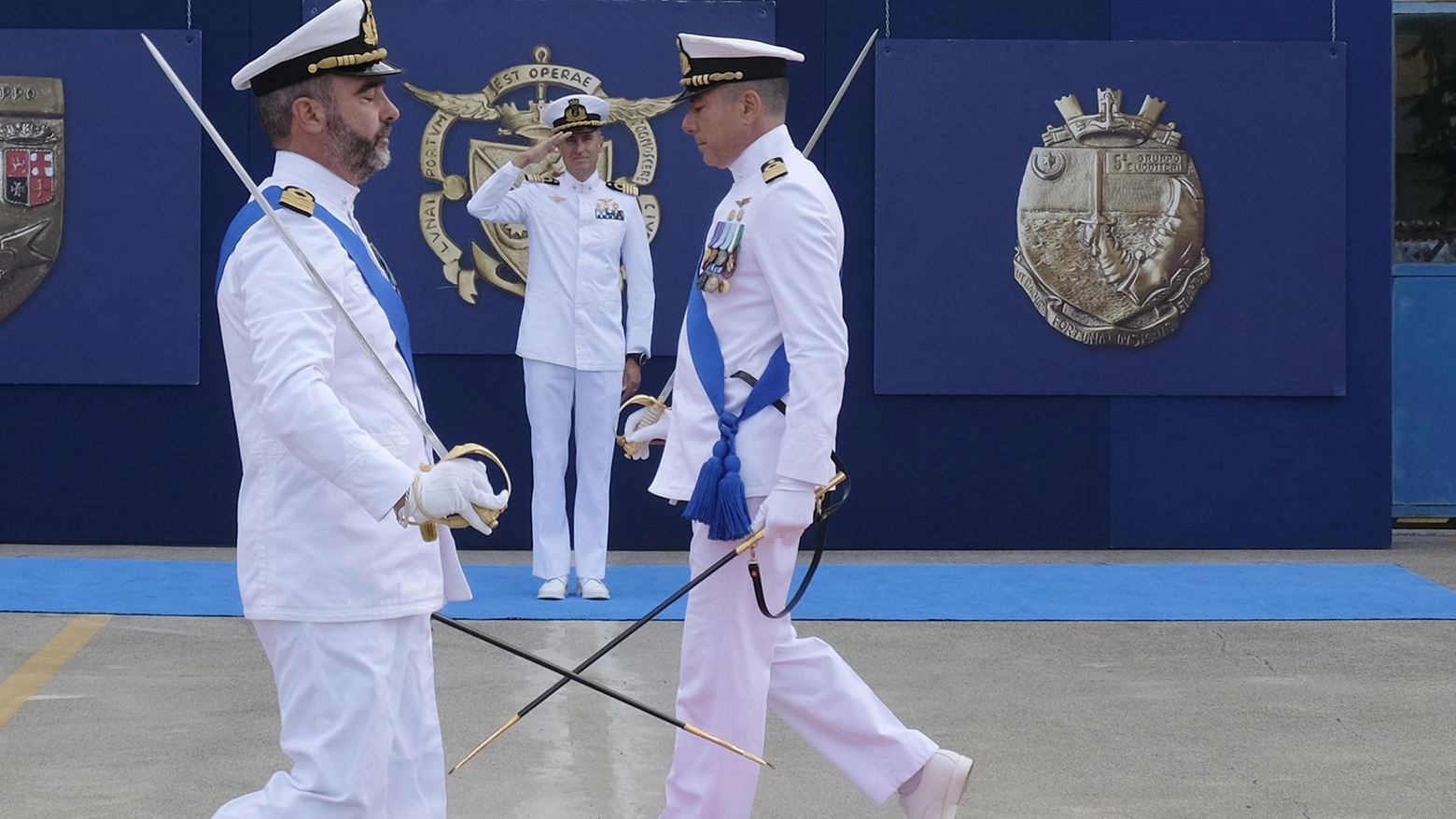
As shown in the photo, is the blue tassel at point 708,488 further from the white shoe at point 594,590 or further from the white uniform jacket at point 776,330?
the white shoe at point 594,590

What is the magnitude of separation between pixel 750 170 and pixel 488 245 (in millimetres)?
4822

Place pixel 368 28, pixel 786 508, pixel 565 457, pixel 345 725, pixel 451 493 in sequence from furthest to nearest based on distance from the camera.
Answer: pixel 565 457
pixel 786 508
pixel 368 28
pixel 345 725
pixel 451 493

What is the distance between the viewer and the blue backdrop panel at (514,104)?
8.65m

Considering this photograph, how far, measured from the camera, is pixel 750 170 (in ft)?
13.1

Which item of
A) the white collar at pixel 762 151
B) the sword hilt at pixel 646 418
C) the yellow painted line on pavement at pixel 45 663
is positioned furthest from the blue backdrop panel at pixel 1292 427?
the white collar at pixel 762 151

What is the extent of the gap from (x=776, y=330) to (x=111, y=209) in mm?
5698

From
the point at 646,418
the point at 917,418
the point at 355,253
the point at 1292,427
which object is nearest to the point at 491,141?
the point at 917,418

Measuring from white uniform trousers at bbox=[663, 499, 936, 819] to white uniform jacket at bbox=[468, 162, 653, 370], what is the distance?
11.3 feet

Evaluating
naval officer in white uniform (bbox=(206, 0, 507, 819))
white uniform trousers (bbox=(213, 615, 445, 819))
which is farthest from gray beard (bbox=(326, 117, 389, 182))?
white uniform trousers (bbox=(213, 615, 445, 819))

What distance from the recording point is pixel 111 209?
8.67 metres

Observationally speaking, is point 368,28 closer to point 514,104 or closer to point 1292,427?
point 514,104

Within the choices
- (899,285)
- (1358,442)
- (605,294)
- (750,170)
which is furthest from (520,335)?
(1358,442)

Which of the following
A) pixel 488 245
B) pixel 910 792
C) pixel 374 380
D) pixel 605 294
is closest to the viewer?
pixel 374 380

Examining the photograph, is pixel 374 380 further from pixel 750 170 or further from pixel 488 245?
pixel 488 245
